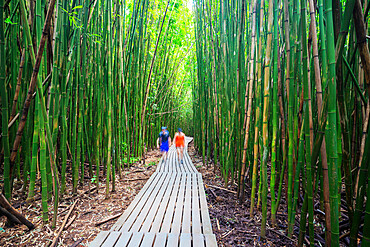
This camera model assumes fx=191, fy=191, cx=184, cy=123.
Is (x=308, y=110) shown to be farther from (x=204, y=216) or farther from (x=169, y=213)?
(x=169, y=213)

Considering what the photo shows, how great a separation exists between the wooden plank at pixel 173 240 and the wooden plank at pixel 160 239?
0.08 feet

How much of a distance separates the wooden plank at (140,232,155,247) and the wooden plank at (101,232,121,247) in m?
0.15

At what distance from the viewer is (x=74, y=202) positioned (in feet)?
4.77

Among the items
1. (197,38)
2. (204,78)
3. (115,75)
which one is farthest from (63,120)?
(197,38)

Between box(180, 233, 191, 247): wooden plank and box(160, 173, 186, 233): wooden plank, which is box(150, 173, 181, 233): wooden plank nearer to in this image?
box(160, 173, 186, 233): wooden plank

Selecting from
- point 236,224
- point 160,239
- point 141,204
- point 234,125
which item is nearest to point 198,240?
point 160,239

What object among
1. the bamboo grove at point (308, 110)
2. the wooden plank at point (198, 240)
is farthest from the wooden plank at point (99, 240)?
the bamboo grove at point (308, 110)

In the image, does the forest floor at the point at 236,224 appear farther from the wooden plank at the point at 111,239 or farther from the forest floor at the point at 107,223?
the wooden plank at the point at 111,239

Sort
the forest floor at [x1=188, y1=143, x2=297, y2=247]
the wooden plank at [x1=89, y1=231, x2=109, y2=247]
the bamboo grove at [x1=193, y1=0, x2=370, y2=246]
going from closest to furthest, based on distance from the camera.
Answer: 1. the bamboo grove at [x1=193, y1=0, x2=370, y2=246]
2. the wooden plank at [x1=89, y1=231, x2=109, y2=247]
3. the forest floor at [x1=188, y1=143, x2=297, y2=247]

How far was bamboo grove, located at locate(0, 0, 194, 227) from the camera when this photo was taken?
3.28 ft

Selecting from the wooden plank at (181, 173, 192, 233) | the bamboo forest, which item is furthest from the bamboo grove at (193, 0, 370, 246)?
the wooden plank at (181, 173, 192, 233)

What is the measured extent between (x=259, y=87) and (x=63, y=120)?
1.32 metres

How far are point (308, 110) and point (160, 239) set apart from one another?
0.98m

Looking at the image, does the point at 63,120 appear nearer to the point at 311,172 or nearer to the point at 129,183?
the point at 129,183
